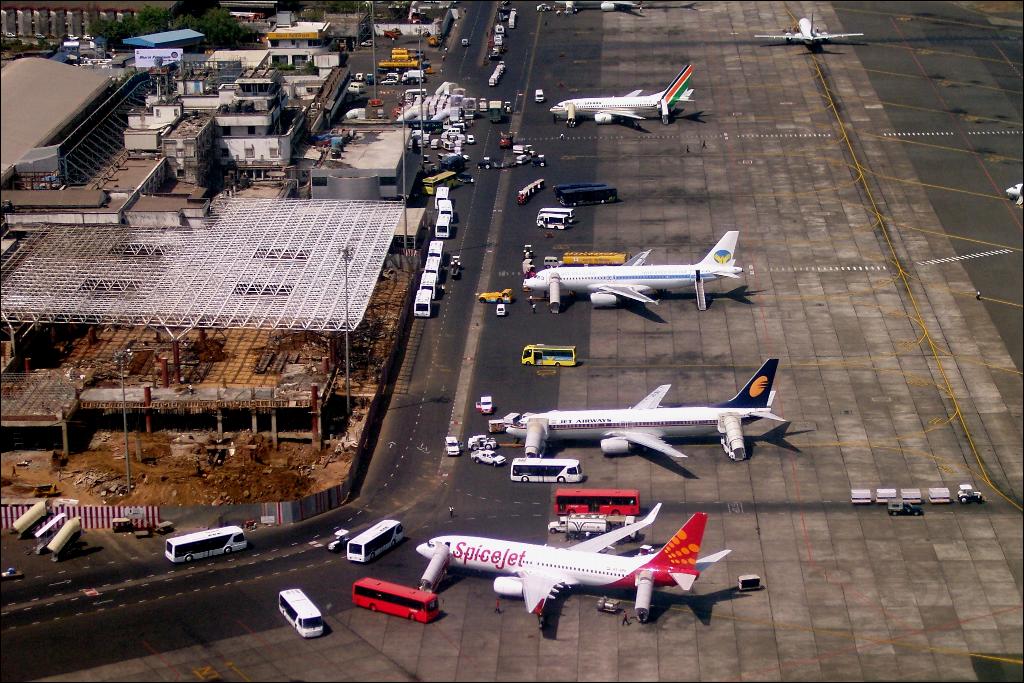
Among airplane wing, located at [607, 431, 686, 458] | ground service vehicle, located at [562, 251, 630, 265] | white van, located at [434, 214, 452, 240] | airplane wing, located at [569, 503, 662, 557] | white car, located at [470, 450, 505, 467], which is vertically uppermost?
airplane wing, located at [569, 503, 662, 557]

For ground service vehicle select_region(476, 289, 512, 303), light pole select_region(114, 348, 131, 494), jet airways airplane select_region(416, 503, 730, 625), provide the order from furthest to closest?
1. ground service vehicle select_region(476, 289, 512, 303)
2. light pole select_region(114, 348, 131, 494)
3. jet airways airplane select_region(416, 503, 730, 625)

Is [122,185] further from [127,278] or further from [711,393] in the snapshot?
[711,393]

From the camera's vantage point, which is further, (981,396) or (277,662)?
(981,396)

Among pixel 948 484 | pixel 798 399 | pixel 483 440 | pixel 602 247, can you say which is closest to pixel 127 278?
pixel 483 440

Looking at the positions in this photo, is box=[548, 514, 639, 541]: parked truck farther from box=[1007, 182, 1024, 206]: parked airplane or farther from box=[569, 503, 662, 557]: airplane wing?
box=[1007, 182, 1024, 206]: parked airplane

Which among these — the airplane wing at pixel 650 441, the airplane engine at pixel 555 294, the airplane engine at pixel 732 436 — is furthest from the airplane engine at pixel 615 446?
the airplane engine at pixel 555 294

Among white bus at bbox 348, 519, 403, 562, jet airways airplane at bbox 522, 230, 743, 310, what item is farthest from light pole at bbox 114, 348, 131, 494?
Result: jet airways airplane at bbox 522, 230, 743, 310

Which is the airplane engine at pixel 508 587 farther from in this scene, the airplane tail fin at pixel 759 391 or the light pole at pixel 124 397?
the light pole at pixel 124 397
